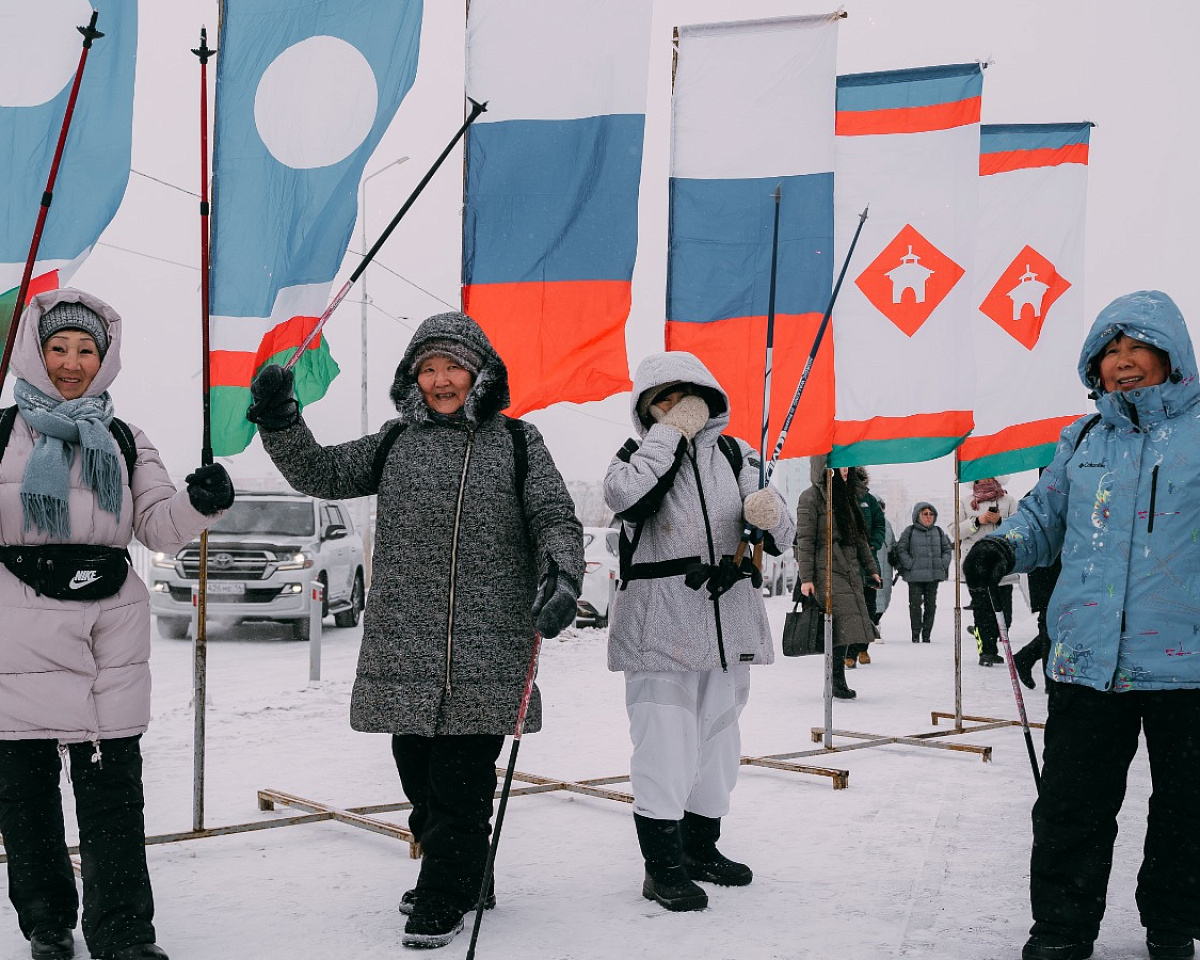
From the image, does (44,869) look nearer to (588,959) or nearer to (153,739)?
(588,959)

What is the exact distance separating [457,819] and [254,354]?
1.86m

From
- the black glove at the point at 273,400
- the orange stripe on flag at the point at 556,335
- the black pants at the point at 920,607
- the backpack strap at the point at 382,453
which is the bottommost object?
the black pants at the point at 920,607

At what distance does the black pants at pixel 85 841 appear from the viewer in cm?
333

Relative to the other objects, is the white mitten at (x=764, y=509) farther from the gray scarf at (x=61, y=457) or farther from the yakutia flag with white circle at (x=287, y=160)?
the gray scarf at (x=61, y=457)

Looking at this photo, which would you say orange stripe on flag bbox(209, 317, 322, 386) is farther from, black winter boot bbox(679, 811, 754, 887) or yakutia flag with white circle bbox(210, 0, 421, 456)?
black winter boot bbox(679, 811, 754, 887)

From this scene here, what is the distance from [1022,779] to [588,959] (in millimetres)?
3392

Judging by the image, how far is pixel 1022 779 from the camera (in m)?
6.20

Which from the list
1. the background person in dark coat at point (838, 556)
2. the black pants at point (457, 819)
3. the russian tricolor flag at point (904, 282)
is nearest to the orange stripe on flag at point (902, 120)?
the russian tricolor flag at point (904, 282)

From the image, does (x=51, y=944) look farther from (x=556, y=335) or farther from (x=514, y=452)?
(x=556, y=335)

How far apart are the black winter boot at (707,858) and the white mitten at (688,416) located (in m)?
1.31

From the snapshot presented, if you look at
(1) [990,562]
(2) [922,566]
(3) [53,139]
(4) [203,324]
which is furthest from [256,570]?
(1) [990,562]

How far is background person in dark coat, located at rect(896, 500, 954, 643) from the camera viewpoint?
1505 cm

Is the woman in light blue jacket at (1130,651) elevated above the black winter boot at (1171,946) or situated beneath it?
elevated above

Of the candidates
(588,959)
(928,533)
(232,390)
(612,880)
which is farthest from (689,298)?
(928,533)
